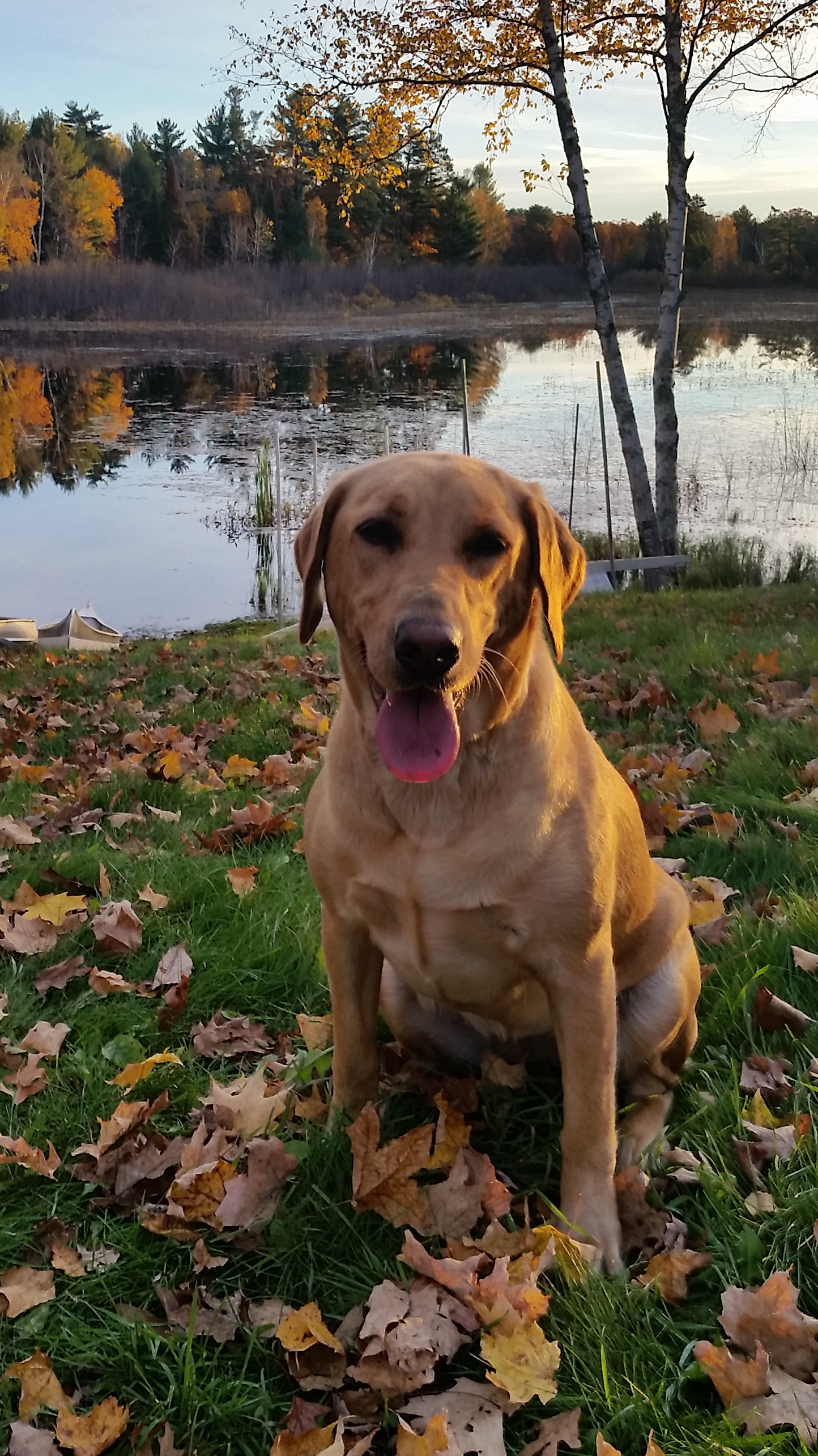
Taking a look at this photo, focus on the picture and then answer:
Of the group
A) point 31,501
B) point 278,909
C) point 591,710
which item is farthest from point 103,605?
point 278,909

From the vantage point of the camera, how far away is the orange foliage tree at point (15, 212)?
54.2 meters

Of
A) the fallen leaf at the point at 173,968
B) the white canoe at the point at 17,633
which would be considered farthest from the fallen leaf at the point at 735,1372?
the white canoe at the point at 17,633

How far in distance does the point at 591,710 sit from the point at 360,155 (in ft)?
36.9

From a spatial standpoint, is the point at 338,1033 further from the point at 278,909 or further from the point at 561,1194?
the point at 278,909

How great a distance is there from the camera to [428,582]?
87.6 inches

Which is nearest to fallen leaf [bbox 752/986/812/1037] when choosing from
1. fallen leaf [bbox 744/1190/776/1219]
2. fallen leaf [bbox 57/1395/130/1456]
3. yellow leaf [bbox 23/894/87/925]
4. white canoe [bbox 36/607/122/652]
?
fallen leaf [bbox 744/1190/776/1219]

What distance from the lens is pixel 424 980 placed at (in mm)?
2391

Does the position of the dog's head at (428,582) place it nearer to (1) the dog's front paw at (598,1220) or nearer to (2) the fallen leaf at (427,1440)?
(1) the dog's front paw at (598,1220)

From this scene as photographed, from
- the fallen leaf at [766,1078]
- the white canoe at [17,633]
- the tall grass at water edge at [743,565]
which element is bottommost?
the white canoe at [17,633]

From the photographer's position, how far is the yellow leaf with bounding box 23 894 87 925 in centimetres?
356

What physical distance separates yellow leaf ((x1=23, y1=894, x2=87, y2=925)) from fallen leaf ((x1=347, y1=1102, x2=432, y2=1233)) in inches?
63.6

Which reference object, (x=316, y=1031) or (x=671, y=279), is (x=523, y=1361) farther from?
(x=671, y=279)

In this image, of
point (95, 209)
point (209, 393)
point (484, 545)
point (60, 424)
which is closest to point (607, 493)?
point (484, 545)

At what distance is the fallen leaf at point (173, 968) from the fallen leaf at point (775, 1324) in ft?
6.12
